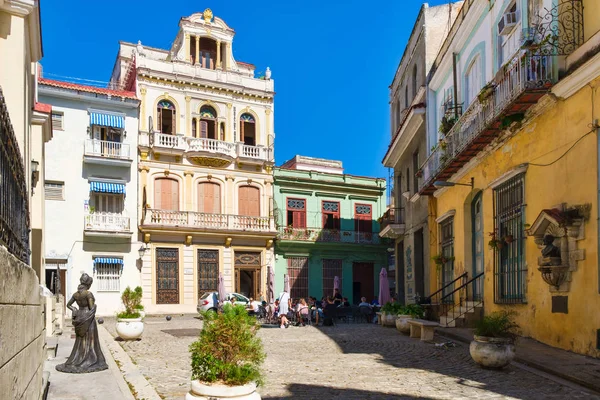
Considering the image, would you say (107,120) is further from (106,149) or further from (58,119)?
(58,119)

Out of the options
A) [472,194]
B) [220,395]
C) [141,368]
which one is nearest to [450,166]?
[472,194]

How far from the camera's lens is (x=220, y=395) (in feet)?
18.1

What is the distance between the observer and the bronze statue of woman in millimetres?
9375

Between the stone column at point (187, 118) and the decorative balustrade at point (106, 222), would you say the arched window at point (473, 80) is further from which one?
the decorative balustrade at point (106, 222)

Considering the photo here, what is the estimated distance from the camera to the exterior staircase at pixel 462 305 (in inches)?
629

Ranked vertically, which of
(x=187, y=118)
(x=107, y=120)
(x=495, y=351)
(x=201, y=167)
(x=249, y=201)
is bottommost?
(x=495, y=351)

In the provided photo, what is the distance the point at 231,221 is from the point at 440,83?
15274 mm

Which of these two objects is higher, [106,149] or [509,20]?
[509,20]

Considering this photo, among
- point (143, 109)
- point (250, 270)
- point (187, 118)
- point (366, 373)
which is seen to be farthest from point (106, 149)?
point (366, 373)

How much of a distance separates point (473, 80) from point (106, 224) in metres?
19.1

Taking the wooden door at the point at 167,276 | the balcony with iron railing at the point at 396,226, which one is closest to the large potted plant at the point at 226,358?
the balcony with iron railing at the point at 396,226

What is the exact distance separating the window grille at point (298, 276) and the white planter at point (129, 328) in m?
19.8

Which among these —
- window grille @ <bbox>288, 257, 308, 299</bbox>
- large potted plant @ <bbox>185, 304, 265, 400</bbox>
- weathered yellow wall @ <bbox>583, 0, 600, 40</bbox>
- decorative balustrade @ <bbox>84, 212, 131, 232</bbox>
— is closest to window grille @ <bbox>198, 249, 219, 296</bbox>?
decorative balustrade @ <bbox>84, 212, 131, 232</bbox>

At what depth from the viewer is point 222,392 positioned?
18.1ft
